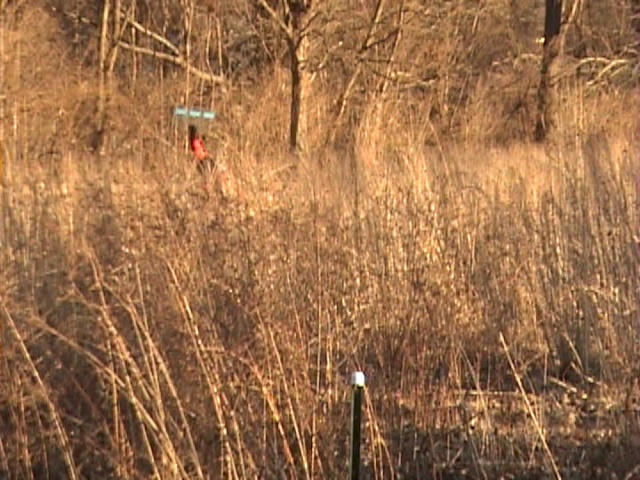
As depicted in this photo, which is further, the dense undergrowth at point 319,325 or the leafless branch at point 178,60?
the leafless branch at point 178,60

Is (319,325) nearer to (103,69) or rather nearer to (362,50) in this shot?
(362,50)

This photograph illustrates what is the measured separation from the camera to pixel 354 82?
1520 centimetres

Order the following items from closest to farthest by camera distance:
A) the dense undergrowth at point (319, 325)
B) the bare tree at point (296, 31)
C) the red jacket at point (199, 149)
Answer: the dense undergrowth at point (319, 325) → the red jacket at point (199, 149) → the bare tree at point (296, 31)

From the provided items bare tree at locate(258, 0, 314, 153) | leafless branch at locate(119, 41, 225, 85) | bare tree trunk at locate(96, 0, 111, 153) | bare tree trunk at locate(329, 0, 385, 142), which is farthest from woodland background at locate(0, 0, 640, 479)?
bare tree trunk at locate(329, 0, 385, 142)

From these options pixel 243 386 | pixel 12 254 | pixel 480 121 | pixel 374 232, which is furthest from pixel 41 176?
pixel 480 121

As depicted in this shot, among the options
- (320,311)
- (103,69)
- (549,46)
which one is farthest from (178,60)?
(320,311)

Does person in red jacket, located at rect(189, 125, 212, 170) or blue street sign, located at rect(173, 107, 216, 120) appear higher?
blue street sign, located at rect(173, 107, 216, 120)

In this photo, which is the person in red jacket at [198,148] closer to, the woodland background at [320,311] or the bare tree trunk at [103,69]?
the woodland background at [320,311]

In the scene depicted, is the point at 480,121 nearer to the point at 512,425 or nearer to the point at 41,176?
the point at 41,176

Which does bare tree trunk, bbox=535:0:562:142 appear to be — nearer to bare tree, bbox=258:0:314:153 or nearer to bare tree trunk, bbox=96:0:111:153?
bare tree, bbox=258:0:314:153

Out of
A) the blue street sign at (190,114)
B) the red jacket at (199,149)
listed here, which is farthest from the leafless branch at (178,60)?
the red jacket at (199,149)

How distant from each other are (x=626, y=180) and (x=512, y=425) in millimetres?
1875

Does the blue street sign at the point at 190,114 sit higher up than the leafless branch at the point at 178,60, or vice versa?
the leafless branch at the point at 178,60

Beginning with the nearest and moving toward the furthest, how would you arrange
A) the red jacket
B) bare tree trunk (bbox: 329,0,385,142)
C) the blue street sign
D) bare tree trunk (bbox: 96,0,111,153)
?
the red jacket, the blue street sign, bare tree trunk (bbox: 96,0,111,153), bare tree trunk (bbox: 329,0,385,142)
